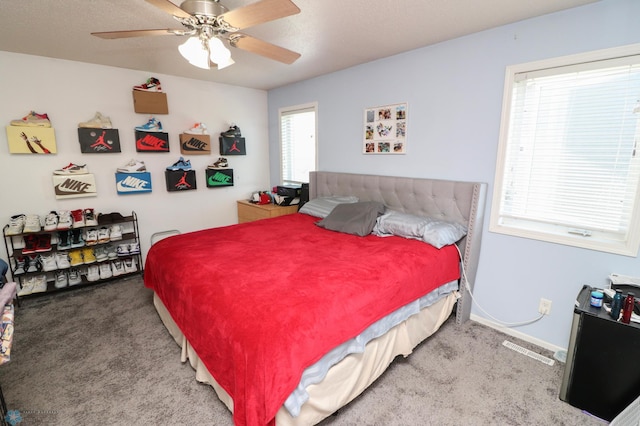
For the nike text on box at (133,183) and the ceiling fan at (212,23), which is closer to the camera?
the ceiling fan at (212,23)

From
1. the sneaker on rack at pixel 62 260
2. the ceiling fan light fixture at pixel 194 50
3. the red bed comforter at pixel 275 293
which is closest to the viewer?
the red bed comforter at pixel 275 293

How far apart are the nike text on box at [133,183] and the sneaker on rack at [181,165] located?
289 mm

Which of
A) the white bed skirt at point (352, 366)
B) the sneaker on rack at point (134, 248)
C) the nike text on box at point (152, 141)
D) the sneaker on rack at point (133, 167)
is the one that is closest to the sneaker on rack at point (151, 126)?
the nike text on box at point (152, 141)

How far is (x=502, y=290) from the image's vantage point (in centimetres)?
249

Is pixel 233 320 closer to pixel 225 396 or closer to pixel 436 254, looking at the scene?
pixel 225 396

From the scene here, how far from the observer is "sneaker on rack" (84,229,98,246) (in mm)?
3191

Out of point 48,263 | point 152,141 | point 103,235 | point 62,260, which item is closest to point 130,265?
point 103,235

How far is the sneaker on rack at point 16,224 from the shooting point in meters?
2.81

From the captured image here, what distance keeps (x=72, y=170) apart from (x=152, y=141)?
0.86 m

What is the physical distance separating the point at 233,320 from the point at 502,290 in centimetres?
224

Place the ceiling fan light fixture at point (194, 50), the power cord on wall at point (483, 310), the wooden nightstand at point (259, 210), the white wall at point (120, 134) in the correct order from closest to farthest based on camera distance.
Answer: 1. the ceiling fan light fixture at point (194, 50)
2. the power cord on wall at point (483, 310)
3. the white wall at point (120, 134)
4. the wooden nightstand at point (259, 210)

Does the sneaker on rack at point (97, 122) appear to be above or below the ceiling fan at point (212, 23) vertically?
below

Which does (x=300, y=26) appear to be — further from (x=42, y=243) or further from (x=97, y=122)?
(x=42, y=243)

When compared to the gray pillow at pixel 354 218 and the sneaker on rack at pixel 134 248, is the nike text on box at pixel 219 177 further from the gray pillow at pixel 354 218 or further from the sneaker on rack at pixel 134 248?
the gray pillow at pixel 354 218
